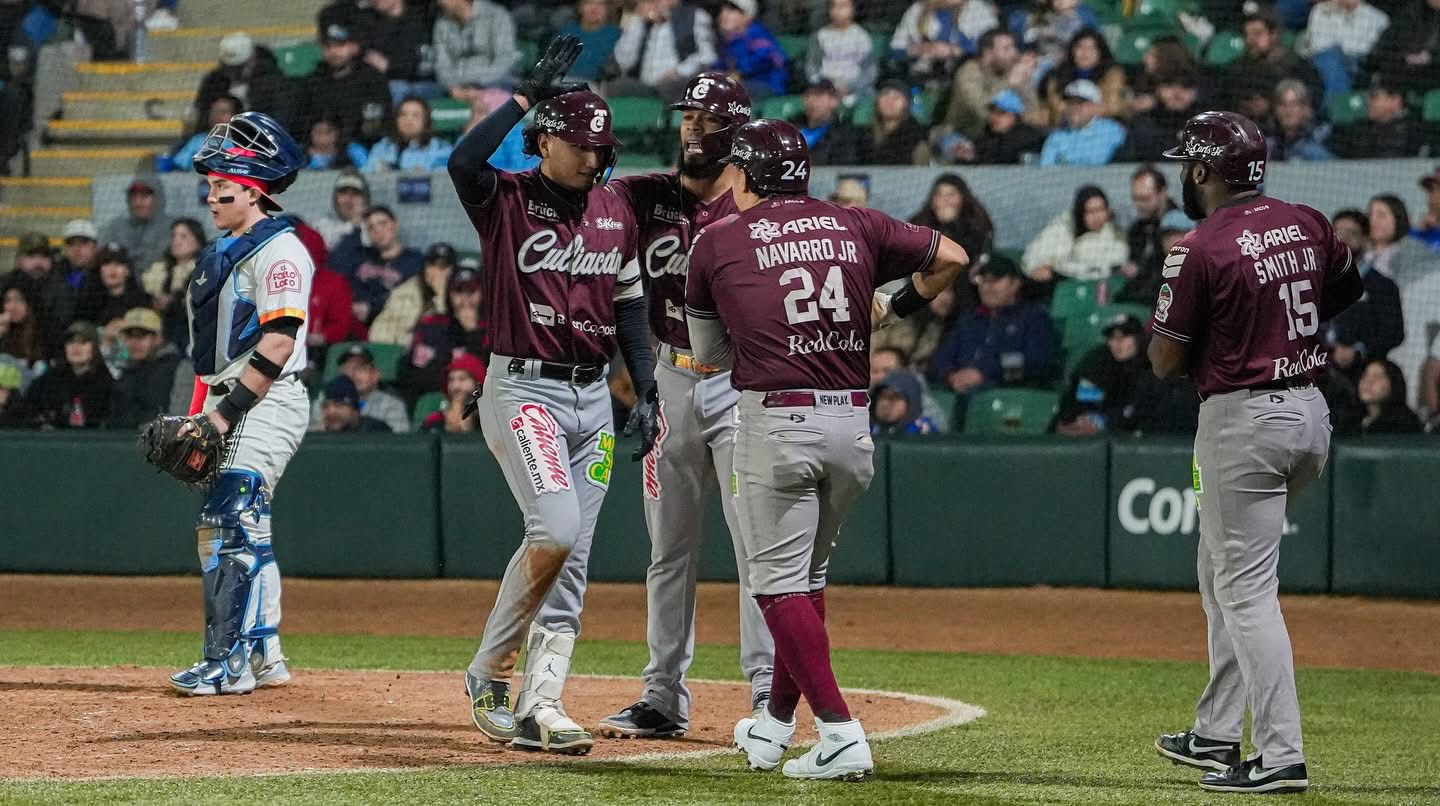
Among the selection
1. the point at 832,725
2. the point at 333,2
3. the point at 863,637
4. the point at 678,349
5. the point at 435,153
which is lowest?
the point at 863,637

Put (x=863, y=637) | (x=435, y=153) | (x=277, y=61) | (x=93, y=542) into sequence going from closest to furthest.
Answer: (x=863, y=637) → (x=93, y=542) → (x=435, y=153) → (x=277, y=61)

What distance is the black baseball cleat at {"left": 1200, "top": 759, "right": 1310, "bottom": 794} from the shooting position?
4988 mm

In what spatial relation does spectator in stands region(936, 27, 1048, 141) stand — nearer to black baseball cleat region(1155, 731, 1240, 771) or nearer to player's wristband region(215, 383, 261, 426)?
player's wristband region(215, 383, 261, 426)

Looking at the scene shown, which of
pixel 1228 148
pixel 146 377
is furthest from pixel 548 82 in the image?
pixel 146 377

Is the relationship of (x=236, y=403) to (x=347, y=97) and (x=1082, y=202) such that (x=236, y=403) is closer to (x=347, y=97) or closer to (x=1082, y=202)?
(x=1082, y=202)

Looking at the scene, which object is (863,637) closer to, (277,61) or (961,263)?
(961,263)

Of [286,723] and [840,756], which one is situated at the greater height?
[840,756]

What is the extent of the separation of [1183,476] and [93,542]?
6.55 metres

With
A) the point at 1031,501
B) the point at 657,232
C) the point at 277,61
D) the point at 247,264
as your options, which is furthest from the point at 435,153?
the point at 657,232

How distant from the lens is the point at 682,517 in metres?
6.07

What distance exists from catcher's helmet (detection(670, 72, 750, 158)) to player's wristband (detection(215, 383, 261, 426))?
186 centimetres

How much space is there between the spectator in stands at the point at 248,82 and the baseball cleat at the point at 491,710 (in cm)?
937

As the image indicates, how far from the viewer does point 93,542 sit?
37.6 ft

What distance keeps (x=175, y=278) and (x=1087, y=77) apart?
250 inches
